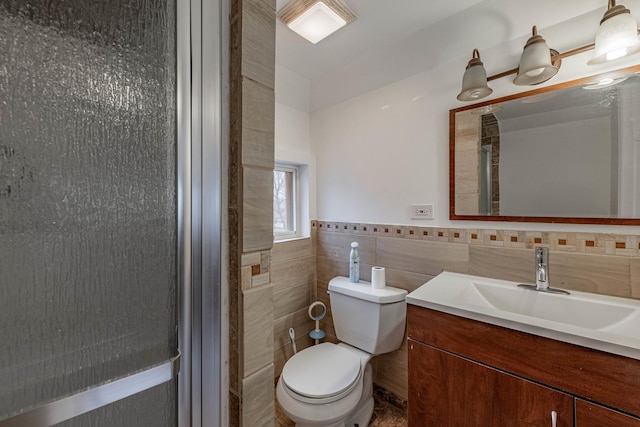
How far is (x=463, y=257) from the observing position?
1384mm

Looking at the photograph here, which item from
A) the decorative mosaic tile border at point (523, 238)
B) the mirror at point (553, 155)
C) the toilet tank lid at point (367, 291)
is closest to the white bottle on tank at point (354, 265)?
the toilet tank lid at point (367, 291)

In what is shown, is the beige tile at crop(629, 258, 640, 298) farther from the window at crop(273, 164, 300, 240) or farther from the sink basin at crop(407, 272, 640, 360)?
the window at crop(273, 164, 300, 240)

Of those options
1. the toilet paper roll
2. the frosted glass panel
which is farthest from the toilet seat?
the frosted glass panel

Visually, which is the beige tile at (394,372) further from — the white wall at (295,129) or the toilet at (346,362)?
the white wall at (295,129)

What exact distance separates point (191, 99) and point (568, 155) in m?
1.44

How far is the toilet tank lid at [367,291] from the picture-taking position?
4.77 ft

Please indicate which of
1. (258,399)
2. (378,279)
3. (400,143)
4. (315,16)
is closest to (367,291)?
(378,279)

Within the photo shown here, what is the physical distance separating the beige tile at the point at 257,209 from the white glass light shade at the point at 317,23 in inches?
44.3

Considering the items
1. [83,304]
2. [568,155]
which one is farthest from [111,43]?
[568,155]

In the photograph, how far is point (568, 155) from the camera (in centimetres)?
113

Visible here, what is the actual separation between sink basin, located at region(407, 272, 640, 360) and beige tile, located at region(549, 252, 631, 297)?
36 mm

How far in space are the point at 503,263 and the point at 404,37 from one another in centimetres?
136

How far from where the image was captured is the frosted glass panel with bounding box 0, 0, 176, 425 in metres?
0.38

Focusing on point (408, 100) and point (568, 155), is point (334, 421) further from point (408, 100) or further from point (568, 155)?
point (408, 100)
